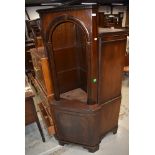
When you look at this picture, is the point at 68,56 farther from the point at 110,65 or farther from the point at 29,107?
the point at 29,107

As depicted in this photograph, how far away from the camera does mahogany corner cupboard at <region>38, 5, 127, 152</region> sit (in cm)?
185

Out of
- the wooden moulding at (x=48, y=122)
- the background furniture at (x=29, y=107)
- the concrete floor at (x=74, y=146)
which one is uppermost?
the background furniture at (x=29, y=107)

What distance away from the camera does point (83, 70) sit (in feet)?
8.59

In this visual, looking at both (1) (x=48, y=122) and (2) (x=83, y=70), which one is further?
(1) (x=48, y=122)

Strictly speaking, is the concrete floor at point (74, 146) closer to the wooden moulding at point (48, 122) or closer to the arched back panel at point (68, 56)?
the wooden moulding at point (48, 122)

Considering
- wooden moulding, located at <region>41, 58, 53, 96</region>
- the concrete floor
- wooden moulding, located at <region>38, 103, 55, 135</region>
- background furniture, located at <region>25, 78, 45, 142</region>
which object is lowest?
the concrete floor

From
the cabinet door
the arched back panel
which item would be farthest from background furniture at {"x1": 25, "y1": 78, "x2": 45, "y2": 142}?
the cabinet door

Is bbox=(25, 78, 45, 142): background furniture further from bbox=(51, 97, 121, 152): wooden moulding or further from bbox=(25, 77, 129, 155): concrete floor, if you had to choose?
bbox=(25, 77, 129, 155): concrete floor

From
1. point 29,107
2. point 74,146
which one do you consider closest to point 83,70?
point 29,107

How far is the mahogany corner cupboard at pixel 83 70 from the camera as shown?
1854mm

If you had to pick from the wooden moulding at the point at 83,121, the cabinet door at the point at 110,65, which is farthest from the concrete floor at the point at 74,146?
the cabinet door at the point at 110,65
